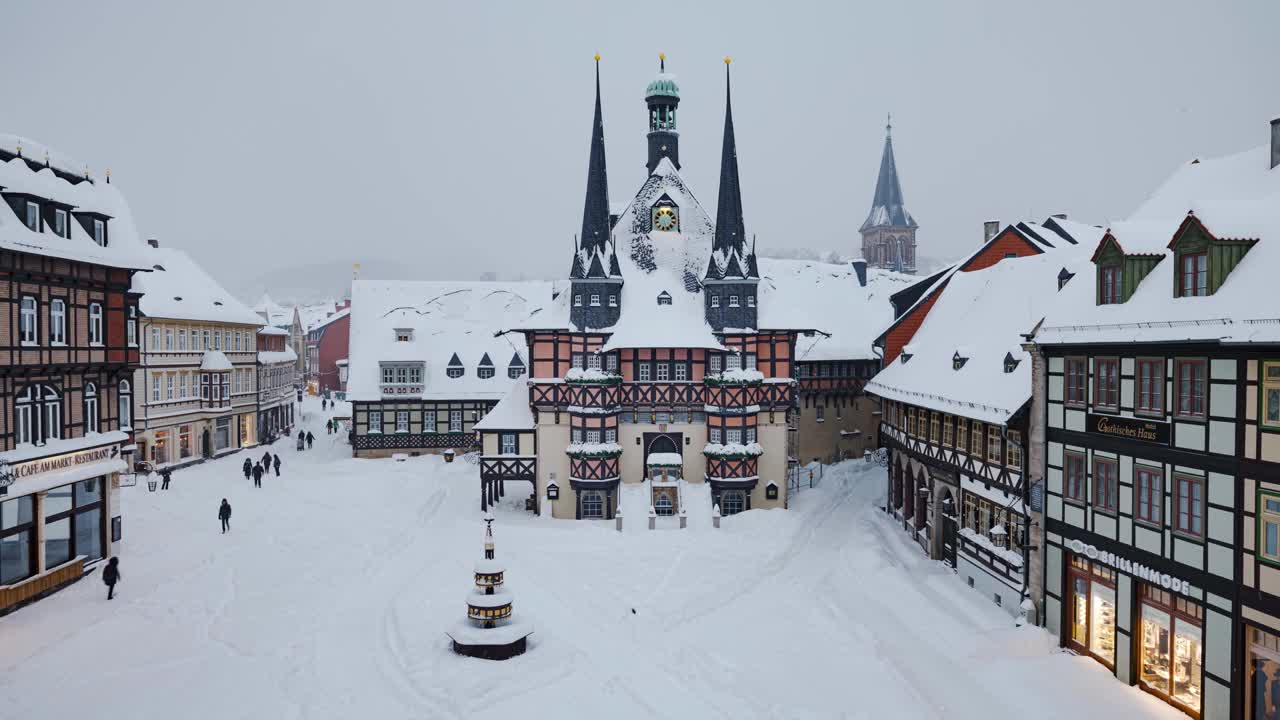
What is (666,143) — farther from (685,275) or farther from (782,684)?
(782,684)

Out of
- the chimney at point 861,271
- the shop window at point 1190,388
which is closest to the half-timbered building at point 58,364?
the shop window at point 1190,388

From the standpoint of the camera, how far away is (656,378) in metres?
36.4

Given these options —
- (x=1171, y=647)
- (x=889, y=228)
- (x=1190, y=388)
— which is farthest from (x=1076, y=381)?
(x=889, y=228)

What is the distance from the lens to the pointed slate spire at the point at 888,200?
87.6m

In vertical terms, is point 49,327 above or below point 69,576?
above

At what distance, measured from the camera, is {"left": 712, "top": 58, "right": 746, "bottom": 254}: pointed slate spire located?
36531mm

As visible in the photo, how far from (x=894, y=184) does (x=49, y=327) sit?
269 ft

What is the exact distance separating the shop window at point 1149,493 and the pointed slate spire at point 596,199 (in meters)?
23.7

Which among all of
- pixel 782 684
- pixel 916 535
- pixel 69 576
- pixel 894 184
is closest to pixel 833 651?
pixel 782 684

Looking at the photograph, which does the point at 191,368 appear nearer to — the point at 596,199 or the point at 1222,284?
the point at 596,199

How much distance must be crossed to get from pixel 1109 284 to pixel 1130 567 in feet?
20.6

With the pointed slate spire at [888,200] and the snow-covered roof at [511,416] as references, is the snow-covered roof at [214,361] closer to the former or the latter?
the snow-covered roof at [511,416]

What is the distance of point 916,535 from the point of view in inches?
1166

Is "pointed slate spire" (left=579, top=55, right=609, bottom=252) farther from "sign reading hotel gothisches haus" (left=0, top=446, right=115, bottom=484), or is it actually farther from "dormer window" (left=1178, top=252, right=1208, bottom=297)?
"dormer window" (left=1178, top=252, right=1208, bottom=297)
